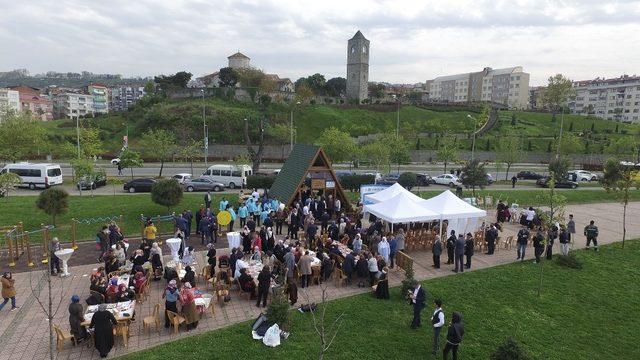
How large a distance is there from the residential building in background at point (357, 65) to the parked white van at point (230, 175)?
71.3 meters

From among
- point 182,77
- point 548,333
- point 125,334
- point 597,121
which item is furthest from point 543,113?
point 125,334

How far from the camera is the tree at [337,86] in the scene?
104150mm

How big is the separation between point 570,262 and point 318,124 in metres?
59.0

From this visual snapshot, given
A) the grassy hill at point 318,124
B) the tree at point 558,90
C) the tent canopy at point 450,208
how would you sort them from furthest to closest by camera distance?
the tree at point 558,90
the grassy hill at point 318,124
the tent canopy at point 450,208

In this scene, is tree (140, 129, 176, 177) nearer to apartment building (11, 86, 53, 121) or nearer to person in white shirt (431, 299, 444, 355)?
person in white shirt (431, 299, 444, 355)

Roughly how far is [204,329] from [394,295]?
595 cm

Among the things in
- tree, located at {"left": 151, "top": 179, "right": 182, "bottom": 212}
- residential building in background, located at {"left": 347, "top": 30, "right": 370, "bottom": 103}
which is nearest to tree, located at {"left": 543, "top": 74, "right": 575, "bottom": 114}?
residential building in background, located at {"left": 347, "top": 30, "right": 370, "bottom": 103}

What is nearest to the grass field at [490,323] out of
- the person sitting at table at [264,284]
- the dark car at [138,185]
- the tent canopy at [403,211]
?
the person sitting at table at [264,284]

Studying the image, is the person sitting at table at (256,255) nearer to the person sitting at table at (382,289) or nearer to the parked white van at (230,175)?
the person sitting at table at (382,289)

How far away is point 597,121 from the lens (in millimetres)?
89062

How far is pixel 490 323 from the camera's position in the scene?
11570 millimetres

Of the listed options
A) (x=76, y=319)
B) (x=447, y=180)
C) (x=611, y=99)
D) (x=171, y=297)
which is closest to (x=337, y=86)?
(x=447, y=180)

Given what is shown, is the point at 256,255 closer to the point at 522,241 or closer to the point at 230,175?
the point at 522,241

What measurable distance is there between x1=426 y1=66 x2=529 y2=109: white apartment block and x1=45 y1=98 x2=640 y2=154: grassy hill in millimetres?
33786
